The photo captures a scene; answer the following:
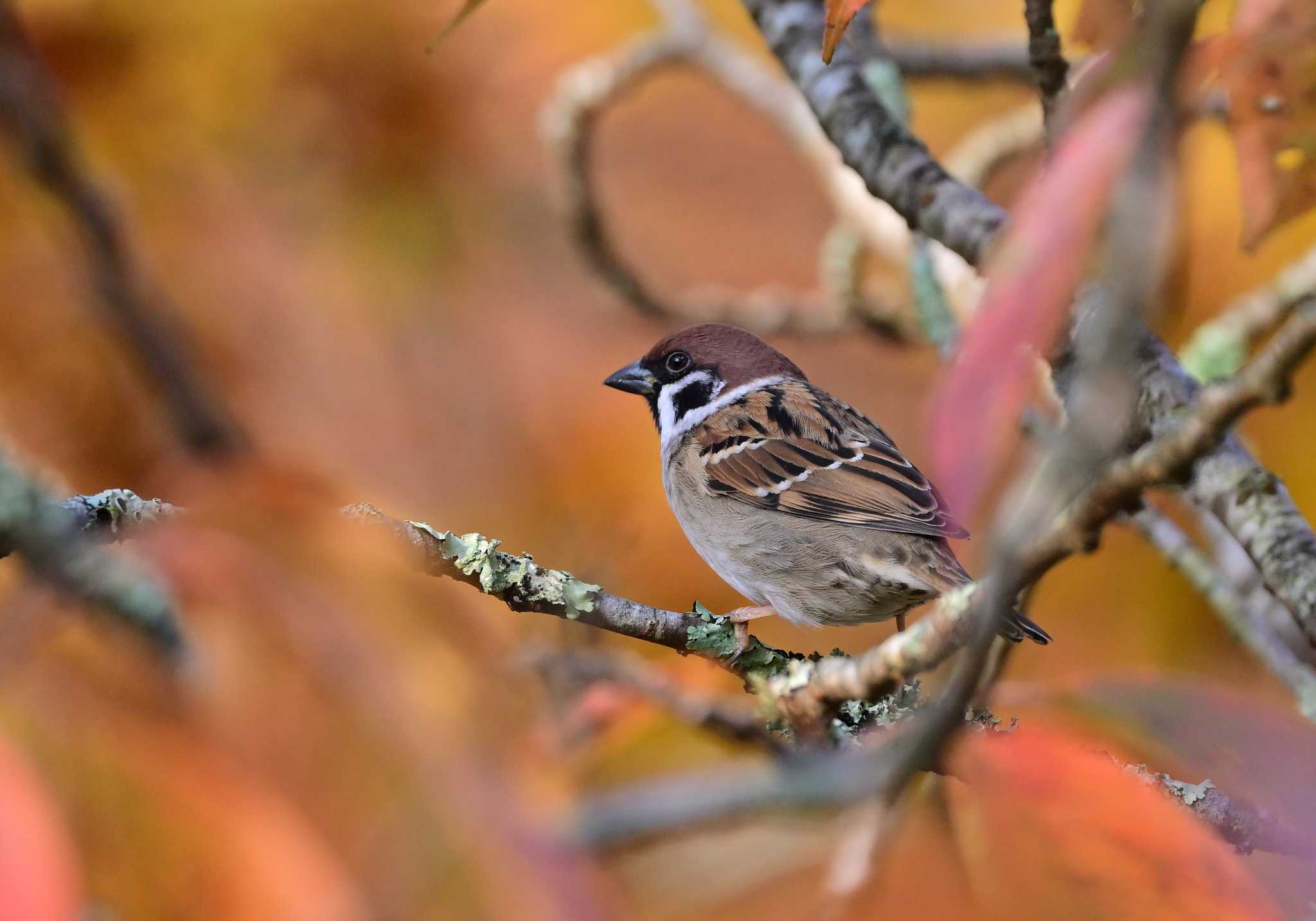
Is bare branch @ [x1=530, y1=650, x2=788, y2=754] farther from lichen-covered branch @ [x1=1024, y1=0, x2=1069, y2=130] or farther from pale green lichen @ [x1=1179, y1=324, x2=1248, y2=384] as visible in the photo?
pale green lichen @ [x1=1179, y1=324, x2=1248, y2=384]

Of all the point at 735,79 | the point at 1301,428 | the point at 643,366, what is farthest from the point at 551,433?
the point at 1301,428

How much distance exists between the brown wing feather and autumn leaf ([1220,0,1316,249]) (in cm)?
111

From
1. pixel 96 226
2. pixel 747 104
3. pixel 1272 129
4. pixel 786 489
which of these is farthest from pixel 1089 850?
pixel 747 104

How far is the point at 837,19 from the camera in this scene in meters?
1.45

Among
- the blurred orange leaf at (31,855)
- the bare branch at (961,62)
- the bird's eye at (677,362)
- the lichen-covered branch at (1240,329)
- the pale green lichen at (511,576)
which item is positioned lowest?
the blurred orange leaf at (31,855)

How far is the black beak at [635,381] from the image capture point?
3488 millimetres

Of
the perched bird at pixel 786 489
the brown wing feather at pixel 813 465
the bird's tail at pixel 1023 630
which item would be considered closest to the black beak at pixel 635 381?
the perched bird at pixel 786 489

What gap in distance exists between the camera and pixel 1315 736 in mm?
1394

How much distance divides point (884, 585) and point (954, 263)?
1321 mm

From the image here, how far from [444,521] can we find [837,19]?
2.74 metres

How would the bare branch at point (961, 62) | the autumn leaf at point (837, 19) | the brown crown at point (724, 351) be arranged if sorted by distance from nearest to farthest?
the autumn leaf at point (837, 19) < the brown crown at point (724, 351) < the bare branch at point (961, 62)

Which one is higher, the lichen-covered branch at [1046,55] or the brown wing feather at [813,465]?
the brown wing feather at [813,465]

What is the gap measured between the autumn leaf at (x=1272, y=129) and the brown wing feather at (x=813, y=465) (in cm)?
111

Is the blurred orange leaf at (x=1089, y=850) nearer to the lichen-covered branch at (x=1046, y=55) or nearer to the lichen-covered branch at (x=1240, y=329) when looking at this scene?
the lichen-covered branch at (x=1046, y=55)
